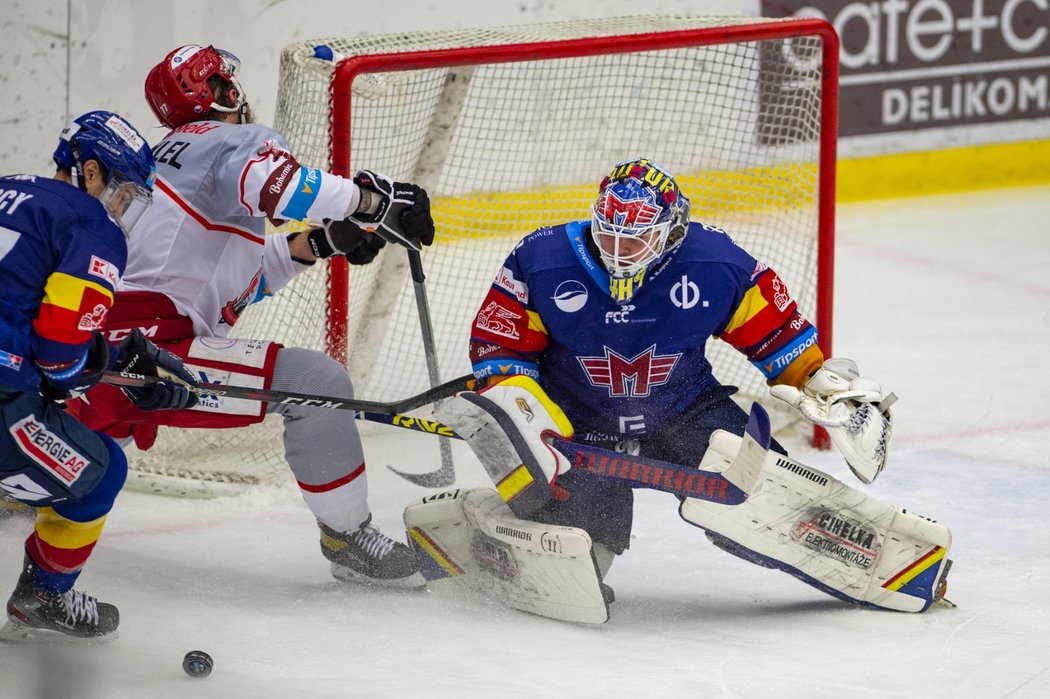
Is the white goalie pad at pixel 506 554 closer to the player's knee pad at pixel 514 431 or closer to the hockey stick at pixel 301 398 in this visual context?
the player's knee pad at pixel 514 431

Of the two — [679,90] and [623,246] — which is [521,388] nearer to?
[623,246]

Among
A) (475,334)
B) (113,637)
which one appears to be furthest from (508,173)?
(113,637)

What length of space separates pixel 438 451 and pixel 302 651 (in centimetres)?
139

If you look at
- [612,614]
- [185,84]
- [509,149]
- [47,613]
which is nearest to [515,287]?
[612,614]

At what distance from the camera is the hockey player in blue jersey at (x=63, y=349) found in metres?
2.46

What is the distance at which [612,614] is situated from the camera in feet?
10.0

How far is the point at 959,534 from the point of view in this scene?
3514mm

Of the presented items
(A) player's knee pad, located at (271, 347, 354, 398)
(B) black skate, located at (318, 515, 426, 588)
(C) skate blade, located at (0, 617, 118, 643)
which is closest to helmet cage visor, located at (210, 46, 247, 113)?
(A) player's knee pad, located at (271, 347, 354, 398)

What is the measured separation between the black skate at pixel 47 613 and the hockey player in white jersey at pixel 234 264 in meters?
0.43

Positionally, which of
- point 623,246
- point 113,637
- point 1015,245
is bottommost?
point 113,637

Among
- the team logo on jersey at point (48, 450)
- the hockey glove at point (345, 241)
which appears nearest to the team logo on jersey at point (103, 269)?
the team logo on jersey at point (48, 450)

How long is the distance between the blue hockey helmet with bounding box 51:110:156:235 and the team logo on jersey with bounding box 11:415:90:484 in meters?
0.38

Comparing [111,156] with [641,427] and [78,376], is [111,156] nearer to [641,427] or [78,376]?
[78,376]

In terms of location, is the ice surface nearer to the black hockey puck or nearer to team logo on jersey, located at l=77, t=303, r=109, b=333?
the black hockey puck
